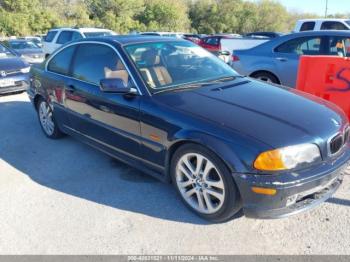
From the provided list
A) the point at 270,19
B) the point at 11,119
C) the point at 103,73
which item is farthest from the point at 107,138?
the point at 270,19

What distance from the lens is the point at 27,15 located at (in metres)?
44.2

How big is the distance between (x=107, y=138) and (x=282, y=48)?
4488mm

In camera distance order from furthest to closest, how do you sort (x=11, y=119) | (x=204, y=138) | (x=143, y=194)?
(x=11, y=119) → (x=143, y=194) → (x=204, y=138)

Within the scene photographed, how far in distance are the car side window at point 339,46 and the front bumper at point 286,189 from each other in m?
4.35

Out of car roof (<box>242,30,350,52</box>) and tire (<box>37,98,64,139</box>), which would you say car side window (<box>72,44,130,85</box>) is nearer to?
tire (<box>37,98,64,139</box>)

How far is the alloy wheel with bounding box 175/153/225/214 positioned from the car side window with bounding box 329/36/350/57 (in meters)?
4.74

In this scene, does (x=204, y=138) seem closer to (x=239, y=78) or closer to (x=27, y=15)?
(x=239, y=78)

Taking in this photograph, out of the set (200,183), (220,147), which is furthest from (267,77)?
(220,147)

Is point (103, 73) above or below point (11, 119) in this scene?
above

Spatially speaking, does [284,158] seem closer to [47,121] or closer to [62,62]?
[62,62]

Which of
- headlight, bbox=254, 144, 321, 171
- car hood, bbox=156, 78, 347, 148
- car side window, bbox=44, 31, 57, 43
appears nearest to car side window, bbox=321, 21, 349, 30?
car hood, bbox=156, 78, 347, 148

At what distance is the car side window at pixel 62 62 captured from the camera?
4730mm

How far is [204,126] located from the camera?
2982 millimetres

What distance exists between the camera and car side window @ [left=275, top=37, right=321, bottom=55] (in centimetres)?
676
